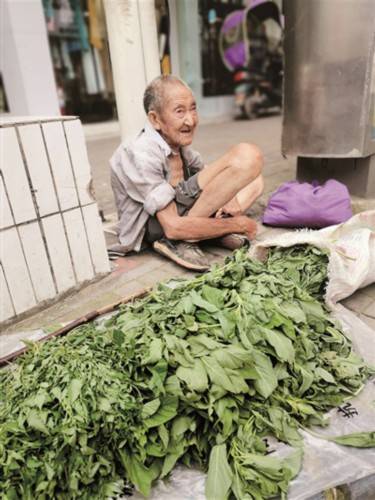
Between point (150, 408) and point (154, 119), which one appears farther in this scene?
point (154, 119)

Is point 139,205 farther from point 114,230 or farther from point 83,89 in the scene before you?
point 83,89

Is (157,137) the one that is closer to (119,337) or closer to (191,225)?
(191,225)

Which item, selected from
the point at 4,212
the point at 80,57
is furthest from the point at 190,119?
the point at 80,57

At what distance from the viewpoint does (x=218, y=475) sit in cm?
126

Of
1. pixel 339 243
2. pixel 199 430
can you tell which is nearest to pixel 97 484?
pixel 199 430

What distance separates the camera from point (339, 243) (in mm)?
2305

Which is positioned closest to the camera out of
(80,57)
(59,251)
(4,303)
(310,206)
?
(4,303)

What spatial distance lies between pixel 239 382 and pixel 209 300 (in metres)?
0.39

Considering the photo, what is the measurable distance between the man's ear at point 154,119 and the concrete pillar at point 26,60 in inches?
224

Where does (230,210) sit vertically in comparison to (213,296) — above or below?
below

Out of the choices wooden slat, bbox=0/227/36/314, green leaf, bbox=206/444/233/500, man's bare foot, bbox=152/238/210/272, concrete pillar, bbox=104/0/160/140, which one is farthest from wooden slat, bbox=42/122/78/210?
green leaf, bbox=206/444/233/500

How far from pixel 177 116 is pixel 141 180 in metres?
0.51

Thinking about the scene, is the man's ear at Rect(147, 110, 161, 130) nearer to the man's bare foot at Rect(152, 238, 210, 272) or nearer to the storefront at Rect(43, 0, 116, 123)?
Answer: the man's bare foot at Rect(152, 238, 210, 272)

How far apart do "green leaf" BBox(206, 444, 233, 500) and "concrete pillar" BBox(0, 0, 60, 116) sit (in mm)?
7767
